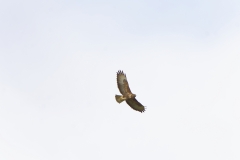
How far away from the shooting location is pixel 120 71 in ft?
208

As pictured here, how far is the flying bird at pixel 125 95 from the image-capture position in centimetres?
6241

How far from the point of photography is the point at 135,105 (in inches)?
2522

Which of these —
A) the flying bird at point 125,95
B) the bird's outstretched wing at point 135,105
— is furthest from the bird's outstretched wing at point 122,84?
the bird's outstretched wing at point 135,105

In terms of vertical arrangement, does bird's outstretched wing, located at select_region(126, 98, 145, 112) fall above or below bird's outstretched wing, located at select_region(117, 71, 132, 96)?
below

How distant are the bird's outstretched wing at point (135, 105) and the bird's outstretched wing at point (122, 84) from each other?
1206mm

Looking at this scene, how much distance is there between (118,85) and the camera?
207 feet

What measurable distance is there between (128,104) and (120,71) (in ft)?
A: 12.1

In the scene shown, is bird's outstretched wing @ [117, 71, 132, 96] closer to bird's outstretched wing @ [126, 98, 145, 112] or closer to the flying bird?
the flying bird

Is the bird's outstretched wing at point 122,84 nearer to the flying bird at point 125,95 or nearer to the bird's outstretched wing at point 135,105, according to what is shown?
the flying bird at point 125,95

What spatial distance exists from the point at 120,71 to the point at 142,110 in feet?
16.1

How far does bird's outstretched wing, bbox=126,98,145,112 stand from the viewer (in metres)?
63.4

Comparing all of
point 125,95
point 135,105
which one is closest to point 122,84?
point 125,95

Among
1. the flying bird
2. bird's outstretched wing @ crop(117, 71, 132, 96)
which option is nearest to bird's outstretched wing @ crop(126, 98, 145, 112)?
the flying bird

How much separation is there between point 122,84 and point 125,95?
1.38 meters
